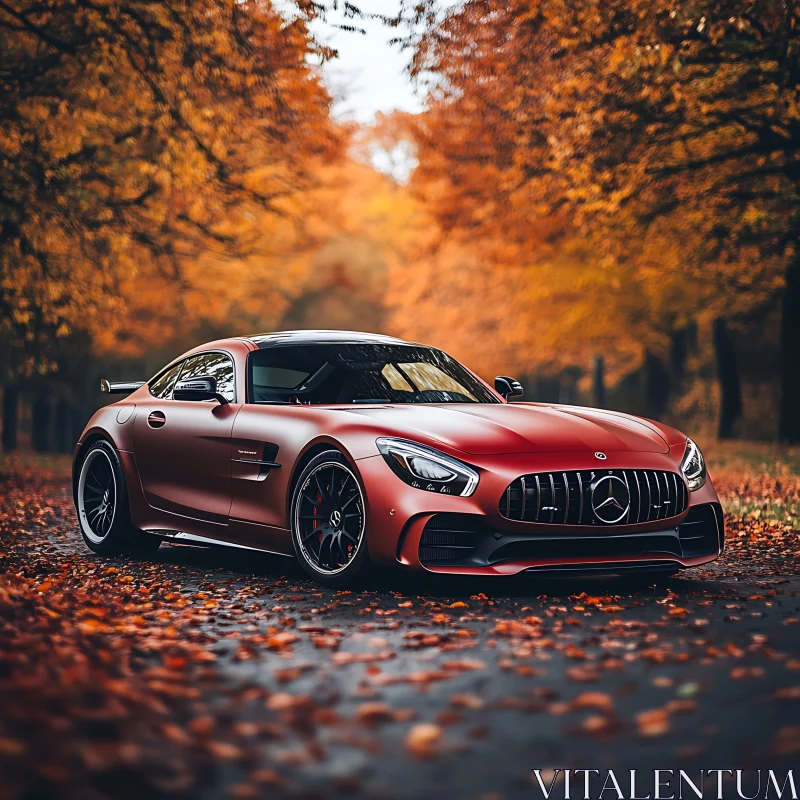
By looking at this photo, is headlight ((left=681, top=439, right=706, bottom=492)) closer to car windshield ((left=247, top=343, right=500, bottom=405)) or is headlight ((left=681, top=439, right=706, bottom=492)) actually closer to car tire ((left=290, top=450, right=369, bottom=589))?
car windshield ((left=247, top=343, right=500, bottom=405))

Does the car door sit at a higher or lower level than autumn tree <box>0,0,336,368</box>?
lower

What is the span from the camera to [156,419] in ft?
32.0

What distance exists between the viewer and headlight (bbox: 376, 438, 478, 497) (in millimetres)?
7465

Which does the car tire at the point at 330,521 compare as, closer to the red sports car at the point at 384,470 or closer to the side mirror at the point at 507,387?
the red sports car at the point at 384,470

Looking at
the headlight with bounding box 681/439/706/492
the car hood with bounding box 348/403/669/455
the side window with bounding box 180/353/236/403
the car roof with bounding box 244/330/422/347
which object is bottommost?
the headlight with bounding box 681/439/706/492

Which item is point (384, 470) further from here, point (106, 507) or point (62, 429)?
point (62, 429)

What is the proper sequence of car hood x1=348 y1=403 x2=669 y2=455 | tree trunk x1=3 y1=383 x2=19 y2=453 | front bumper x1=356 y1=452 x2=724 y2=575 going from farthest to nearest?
tree trunk x1=3 y1=383 x2=19 y2=453
car hood x1=348 y1=403 x2=669 y2=455
front bumper x1=356 y1=452 x2=724 y2=575

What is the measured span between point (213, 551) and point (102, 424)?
53.4 inches

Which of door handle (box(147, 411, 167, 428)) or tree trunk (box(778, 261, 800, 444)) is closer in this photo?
door handle (box(147, 411, 167, 428))

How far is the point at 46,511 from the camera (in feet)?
47.4

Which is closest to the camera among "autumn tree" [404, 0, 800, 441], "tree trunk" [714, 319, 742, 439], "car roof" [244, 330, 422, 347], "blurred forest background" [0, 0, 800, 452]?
"car roof" [244, 330, 422, 347]

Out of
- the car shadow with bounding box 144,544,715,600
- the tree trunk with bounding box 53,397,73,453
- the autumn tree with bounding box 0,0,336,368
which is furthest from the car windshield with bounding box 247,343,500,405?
the tree trunk with bounding box 53,397,73,453

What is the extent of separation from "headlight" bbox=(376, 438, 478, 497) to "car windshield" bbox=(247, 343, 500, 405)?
1272mm

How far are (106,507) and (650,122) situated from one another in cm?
1011
